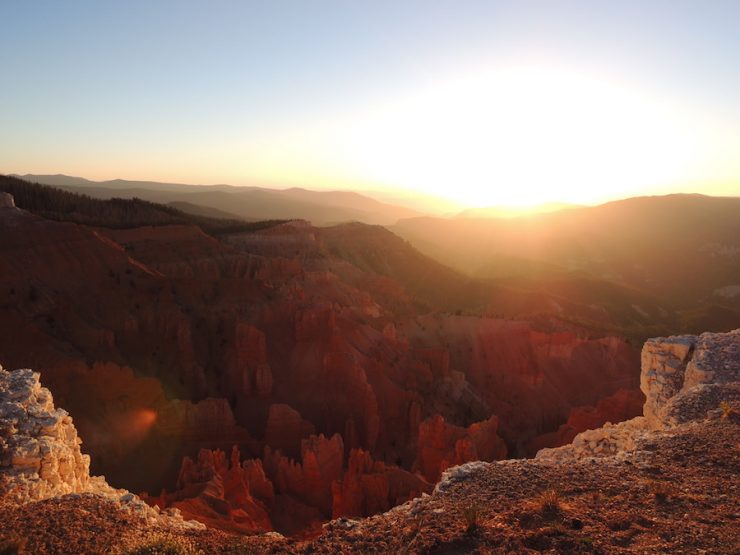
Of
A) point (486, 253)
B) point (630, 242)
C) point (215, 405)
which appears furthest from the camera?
point (486, 253)

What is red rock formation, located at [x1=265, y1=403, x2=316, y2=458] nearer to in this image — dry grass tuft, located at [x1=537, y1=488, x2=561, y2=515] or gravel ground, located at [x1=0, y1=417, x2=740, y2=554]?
gravel ground, located at [x1=0, y1=417, x2=740, y2=554]

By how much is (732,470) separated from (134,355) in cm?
2096

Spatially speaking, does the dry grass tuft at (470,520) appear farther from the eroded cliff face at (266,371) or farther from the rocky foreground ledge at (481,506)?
the eroded cliff face at (266,371)

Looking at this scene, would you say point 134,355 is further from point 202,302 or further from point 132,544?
point 132,544

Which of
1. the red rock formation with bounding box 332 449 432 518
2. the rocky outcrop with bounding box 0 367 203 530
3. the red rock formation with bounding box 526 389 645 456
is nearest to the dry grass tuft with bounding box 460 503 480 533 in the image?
the rocky outcrop with bounding box 0 367 203 530

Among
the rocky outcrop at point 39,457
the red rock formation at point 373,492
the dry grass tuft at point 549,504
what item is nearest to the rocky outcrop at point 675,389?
the dry grass tuft at point 549,504

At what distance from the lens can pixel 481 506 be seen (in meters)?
6.85

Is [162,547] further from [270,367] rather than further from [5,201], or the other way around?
[5,201]

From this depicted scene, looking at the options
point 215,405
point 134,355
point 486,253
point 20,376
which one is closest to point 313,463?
point 215,405

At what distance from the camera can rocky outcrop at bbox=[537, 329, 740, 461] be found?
32.9ft

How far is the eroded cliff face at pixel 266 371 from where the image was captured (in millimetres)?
→ 17656

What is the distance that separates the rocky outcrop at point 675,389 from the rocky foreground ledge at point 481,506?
1.07ft

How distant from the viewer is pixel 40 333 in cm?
1873

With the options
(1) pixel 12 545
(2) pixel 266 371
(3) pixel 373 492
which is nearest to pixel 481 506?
(1) pixel 12 545
